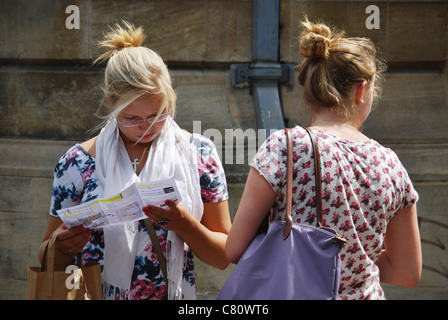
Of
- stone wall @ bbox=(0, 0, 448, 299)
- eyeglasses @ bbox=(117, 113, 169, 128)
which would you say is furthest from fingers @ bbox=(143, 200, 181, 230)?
stone wall @ bbox=(0, 0, 448, 299)

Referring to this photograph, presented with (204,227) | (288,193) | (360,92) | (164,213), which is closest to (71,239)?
(164,213)

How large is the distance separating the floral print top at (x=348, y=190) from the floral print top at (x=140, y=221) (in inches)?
24.6

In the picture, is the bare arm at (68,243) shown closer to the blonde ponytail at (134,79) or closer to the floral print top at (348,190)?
the blonde ponytail at (134,79)

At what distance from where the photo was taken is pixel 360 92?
6.98 feet

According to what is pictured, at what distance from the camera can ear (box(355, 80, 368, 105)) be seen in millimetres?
2123

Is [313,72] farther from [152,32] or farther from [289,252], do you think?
[152,32]

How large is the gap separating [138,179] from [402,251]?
1.06 meters

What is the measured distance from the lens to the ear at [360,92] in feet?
6.97

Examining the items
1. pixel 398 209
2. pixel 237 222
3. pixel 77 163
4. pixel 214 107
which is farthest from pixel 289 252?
pixel 214 107

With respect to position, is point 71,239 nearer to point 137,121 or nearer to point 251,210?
point 137,121

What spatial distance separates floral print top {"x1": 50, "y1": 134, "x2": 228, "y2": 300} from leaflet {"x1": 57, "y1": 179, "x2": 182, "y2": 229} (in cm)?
18

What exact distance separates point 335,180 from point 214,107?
305 centimetres

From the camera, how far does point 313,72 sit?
6.99ft

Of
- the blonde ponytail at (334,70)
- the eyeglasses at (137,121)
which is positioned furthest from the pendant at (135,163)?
the blonde ponytail at (334,70)
